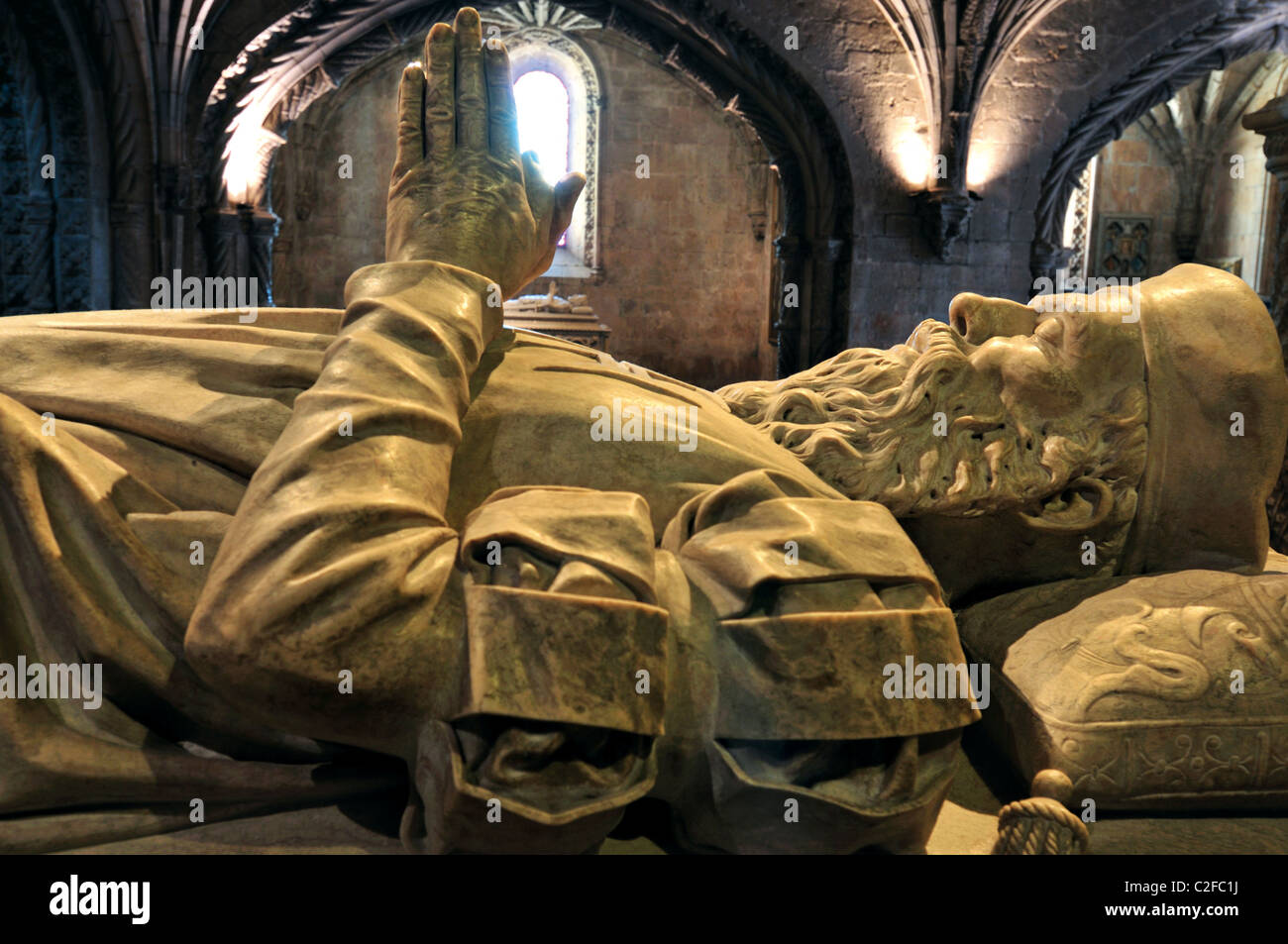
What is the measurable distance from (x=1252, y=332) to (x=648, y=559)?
4.25ft

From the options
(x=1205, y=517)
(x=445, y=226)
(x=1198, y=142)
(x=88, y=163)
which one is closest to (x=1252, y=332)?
(x=1205, y=517)

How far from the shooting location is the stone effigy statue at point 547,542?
56.5 inches

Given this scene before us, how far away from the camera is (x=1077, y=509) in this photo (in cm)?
213

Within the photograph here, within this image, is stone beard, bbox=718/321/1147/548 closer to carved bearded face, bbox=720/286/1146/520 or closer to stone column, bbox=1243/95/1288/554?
carved bearded face, bbox=720/286/1146/520

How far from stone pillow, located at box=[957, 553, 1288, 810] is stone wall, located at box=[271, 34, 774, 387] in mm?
11242

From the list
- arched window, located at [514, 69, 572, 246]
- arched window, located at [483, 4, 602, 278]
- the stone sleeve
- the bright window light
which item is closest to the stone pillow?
the stone sleeve

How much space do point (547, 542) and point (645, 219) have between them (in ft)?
40.3

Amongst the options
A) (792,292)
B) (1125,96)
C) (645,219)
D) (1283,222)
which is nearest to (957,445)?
(1283,222)

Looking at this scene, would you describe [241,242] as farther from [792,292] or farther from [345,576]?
[345,576]

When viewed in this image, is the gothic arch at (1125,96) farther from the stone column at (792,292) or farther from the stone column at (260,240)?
the stone column at (260,240)

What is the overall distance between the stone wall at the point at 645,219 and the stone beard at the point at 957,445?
1099cm

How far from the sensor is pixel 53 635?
64.9 inches

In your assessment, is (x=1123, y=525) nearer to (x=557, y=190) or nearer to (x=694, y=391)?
(x=694, y=391)

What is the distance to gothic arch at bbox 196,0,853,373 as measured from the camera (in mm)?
8203
